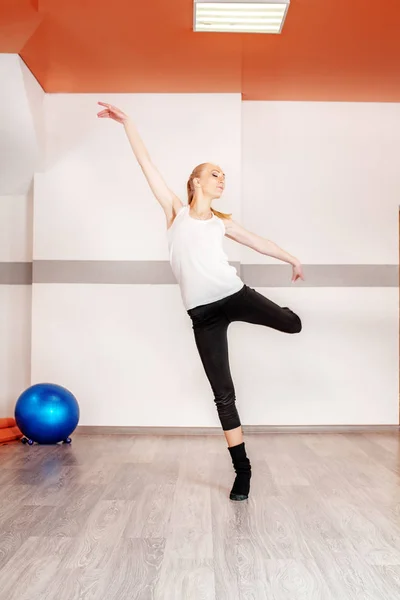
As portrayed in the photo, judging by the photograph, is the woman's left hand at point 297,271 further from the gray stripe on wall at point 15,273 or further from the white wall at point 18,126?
the gray stripe on wall at point 15,273

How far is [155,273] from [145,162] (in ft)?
7.02

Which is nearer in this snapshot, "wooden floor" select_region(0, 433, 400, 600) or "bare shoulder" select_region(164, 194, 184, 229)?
"wooden floor" select_region(0, 433, 400, 600)

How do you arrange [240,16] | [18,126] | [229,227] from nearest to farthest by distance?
[229,227]
[240,16]
[18,126]

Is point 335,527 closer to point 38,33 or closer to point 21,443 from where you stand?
point 21,443

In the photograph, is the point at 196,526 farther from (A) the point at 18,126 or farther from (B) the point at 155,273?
(A) the point at 18,126

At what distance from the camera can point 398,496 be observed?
3148 mm

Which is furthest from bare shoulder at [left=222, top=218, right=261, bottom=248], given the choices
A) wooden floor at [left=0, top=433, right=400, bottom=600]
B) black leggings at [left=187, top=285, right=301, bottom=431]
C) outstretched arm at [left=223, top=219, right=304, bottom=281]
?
wooden floor at [left=0, top=433, right=400, bottom=600]

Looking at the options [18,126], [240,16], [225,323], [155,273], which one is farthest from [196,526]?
[18,126]

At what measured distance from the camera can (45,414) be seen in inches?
177

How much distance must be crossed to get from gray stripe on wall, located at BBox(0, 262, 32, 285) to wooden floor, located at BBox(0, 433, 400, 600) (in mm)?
1636

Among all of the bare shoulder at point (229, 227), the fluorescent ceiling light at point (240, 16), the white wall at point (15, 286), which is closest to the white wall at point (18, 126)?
the white wall at point (15, 286)

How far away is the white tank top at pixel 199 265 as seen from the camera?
3.06 metres

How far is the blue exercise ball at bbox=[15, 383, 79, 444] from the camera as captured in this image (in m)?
4.50

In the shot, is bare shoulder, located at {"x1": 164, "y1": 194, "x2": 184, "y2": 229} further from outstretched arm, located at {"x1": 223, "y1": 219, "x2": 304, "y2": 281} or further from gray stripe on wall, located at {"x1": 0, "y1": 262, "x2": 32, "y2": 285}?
gray stripe on wall, located at {"x1": 0, "y1": 262, "x2": 32, "y2": 285}
